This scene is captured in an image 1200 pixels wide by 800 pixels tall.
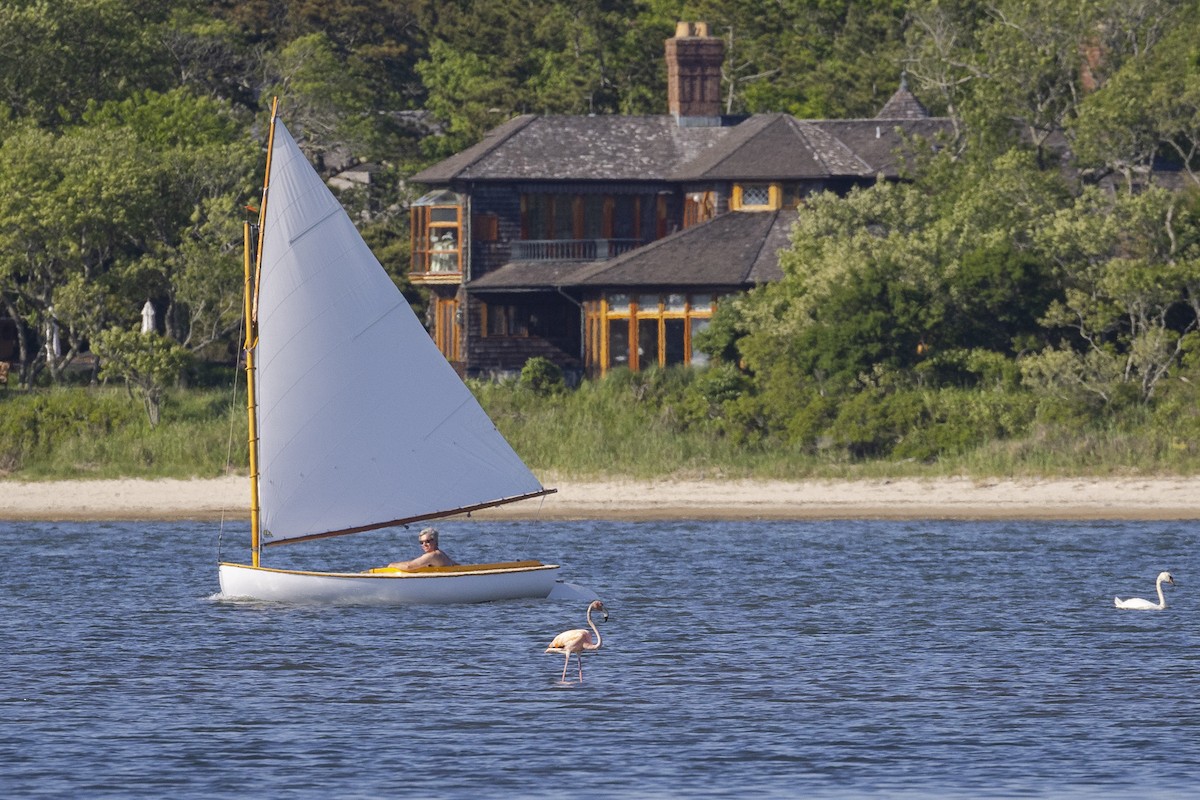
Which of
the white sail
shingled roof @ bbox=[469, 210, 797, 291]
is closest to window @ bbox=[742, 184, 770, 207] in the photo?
shingled roof @ bbox=[469, 210, 797, 291]

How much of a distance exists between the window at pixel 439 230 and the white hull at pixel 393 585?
3148 cm

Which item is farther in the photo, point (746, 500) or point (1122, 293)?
point (1122, 293)

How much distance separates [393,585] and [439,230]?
3263 centimetres

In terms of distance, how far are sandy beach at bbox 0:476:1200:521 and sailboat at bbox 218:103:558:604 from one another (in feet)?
48.0

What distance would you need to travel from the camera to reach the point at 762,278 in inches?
2218

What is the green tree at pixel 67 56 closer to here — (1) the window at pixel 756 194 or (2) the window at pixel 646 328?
(2) the window at pixel 646 328

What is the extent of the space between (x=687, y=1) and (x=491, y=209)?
20132mm

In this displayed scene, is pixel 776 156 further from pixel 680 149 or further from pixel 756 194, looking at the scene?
pixel 680 149

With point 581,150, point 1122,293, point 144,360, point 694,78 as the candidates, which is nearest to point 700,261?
point 581,150

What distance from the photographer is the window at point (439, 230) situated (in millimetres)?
63469

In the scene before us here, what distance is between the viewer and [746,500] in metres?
47.5

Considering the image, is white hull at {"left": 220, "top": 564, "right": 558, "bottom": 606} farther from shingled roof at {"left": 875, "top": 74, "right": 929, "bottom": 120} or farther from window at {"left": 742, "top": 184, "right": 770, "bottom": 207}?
shingled roof at {"left": 875, "top": 74, "right": 929, "bottom": 120}

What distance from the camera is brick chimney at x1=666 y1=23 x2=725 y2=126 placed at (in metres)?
64.4

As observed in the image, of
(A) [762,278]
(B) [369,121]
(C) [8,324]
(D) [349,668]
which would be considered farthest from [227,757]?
(B) [369,121]
